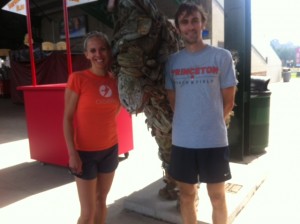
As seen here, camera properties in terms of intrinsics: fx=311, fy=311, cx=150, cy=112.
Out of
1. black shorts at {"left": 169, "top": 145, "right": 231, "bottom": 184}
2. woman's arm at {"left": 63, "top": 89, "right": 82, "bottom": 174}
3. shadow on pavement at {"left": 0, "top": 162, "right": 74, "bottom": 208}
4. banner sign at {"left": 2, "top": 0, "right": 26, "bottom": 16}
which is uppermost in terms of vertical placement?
banner sign at {"left": 2, "top": 0, "right": 26, "bottom": 16}

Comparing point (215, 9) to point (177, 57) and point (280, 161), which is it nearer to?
point (280, 161)

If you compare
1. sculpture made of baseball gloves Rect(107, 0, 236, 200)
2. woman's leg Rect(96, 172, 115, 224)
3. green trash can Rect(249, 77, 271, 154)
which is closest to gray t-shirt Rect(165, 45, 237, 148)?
sculpture made of baseball gloves Rect(107, 0, 236, 200)

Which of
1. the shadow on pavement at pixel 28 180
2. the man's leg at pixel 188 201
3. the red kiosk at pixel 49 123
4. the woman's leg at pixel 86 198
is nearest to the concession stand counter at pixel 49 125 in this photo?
the red kiosk at pixel 49 123

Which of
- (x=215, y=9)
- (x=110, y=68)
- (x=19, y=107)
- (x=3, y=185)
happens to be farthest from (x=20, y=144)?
(x=215, y=9)

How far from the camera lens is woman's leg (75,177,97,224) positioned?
2.23 m

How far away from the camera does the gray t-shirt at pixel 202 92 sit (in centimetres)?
208

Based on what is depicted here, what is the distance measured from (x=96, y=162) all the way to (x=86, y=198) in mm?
263

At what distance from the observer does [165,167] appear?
312 centimetres

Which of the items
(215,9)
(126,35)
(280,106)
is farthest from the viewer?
(215,9)

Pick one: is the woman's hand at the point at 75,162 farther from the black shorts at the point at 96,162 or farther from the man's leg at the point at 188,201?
the man's leg at the point at 188,201

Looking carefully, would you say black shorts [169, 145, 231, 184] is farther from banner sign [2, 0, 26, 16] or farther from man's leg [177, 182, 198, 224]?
banner sign [2, 0, 26, 16]

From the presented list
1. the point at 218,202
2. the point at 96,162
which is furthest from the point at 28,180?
the point at 218,202

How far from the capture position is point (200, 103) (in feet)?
6.95

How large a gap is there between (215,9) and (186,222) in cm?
1203
